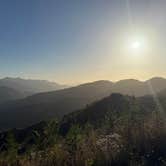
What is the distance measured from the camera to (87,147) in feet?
17.1

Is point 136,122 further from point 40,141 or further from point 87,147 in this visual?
point 40,141

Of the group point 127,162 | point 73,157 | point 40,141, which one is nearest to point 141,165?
point 127,162

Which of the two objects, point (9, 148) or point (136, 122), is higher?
point (136, 122)

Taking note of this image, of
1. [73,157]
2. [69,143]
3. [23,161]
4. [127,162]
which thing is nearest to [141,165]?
[127,162]

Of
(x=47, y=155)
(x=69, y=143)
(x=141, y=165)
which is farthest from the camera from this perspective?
(x=69, y=143)

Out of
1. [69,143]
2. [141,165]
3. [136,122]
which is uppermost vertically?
[136,122]

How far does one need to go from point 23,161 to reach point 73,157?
0.87m

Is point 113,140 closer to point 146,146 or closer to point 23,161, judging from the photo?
point 146,146

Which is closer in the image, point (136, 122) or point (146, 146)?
point (146, 146)

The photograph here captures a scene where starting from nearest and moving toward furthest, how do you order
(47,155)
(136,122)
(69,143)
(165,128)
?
(47,155)
(69,143)
(165,128)
(136,122)

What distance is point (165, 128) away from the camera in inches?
236

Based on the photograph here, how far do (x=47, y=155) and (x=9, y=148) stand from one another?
3.50 feet

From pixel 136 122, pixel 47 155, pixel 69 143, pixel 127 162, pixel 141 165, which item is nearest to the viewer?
pixel 141 165

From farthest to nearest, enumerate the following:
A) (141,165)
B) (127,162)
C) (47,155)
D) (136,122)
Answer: (136,122)
(47,155)
(127,162)
(141,165)
